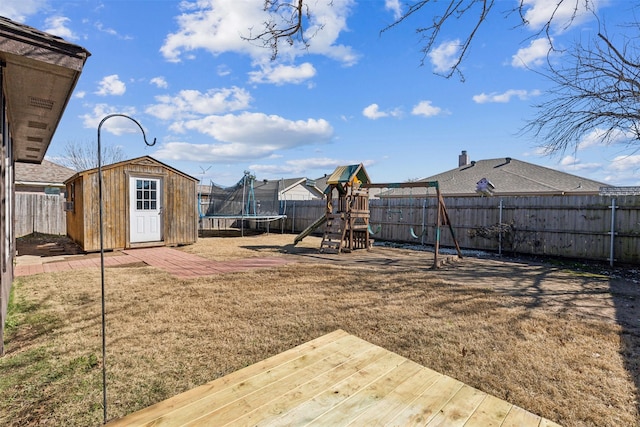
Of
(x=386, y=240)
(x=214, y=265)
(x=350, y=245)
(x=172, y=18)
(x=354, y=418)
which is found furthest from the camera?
(x=386, y=240)

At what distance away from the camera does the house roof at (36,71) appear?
226cm

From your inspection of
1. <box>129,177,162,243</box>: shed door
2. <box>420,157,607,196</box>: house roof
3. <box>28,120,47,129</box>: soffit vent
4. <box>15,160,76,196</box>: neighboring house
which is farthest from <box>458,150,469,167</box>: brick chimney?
<box>15,160,76,196</box>: neighboring house

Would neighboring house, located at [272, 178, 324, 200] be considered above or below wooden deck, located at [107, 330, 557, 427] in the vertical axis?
above

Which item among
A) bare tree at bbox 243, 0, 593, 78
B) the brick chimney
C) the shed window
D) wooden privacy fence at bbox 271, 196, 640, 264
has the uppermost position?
the brick chimney

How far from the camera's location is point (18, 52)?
226 cm

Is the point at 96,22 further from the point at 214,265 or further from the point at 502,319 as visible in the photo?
the point at 502,319

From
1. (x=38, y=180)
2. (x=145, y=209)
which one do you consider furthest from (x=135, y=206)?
(x=38, y=180)

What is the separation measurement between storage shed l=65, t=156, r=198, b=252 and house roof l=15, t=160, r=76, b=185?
4641 millimetres

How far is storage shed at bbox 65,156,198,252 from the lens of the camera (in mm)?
8281

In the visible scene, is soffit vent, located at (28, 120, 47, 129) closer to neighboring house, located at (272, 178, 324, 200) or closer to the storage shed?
the storage shed

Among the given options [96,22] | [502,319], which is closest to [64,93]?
[96,22]

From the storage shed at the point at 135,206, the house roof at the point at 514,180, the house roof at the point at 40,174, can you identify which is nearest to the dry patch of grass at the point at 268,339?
the storage shed at the point at 135,206

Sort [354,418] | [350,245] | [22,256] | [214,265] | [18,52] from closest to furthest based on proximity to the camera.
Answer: [354,418] → [18,52] → [214,265] → [22,256] → [350,245]

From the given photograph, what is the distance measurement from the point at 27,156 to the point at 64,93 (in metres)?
5.80
